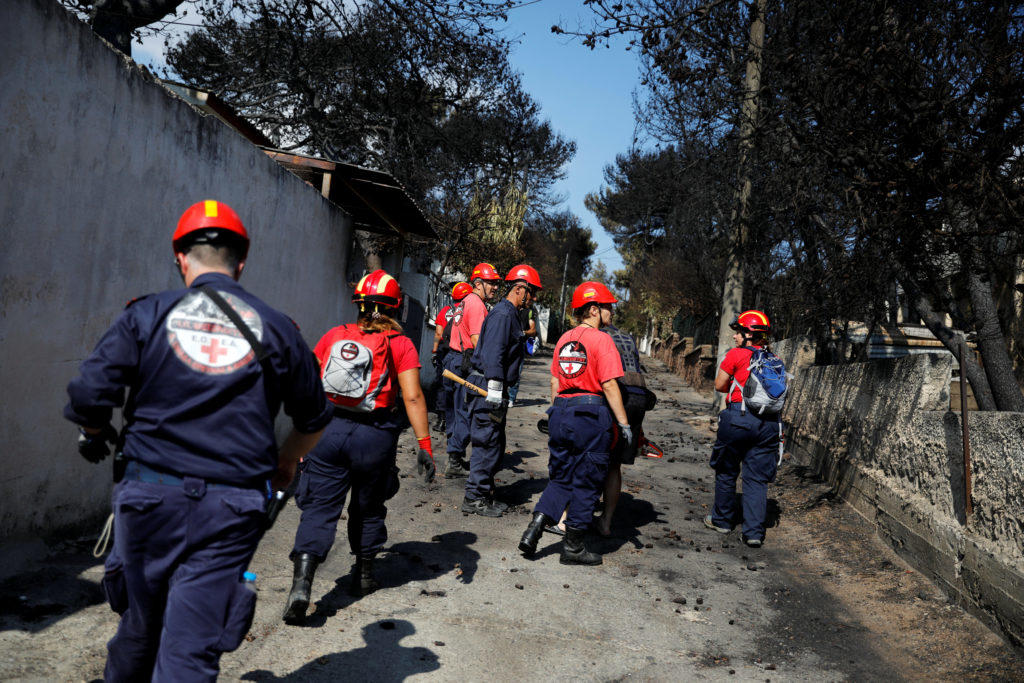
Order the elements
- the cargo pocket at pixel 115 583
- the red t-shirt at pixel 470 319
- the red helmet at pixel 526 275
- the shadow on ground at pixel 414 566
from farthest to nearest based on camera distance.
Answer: the red t-shirt at pixel 470 319, the red helmet at pixel 526 275, the shadow on ground at pixel 414 566, the cargo pocket at pixel 115 583

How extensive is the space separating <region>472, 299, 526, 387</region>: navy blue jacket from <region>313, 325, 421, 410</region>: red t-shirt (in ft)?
7.04

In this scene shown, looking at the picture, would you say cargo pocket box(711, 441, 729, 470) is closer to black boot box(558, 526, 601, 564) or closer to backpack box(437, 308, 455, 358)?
black boot box(558, 526, 601, 564)

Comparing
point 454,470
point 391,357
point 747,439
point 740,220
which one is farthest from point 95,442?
point 740,220

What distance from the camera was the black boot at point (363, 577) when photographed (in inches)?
188

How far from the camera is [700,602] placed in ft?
17.4

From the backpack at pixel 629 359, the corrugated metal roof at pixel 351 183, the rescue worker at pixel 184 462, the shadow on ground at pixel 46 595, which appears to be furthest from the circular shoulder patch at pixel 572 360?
the corrugated metal roof at pixel 351 183

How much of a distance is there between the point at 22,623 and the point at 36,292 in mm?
1736

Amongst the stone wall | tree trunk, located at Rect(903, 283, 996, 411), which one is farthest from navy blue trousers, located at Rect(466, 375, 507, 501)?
the stone wall

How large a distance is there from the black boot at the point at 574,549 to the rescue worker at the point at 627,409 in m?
0.75

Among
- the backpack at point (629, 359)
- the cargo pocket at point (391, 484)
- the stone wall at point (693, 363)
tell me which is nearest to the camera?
the cargo pocket at point (391, 484)

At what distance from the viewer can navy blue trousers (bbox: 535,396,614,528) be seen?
Result: 569 centimetres

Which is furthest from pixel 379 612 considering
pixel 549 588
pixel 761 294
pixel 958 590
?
pixel 761 294

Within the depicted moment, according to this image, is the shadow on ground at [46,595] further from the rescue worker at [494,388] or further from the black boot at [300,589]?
the rescue worker at [494,388]

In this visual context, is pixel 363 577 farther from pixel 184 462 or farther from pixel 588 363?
pixel 184 462
